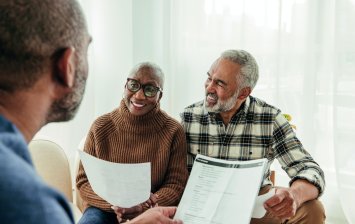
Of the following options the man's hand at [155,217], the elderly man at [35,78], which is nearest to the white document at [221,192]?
the man's hand at [155,217]

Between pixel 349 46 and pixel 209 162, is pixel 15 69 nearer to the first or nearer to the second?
pixel 209 162

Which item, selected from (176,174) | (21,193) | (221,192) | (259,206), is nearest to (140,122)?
(176,174)

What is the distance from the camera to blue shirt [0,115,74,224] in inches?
21.1

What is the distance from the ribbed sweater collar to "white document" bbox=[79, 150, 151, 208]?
1.14 feet

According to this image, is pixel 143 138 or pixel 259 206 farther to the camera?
pixel 143 138

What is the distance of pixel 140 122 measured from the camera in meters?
1.64

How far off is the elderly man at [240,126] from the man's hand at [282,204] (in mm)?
220

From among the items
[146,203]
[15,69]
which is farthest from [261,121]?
[15,69]

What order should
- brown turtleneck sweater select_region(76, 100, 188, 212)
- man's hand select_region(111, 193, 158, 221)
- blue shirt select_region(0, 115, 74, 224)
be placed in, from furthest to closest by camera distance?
1. brown turtleneck sweater select_region(76, 100, 188, 212)
2. man's hand select_region(111, 193, 158, 221)
3. blue shirt select_region(0, 115, 74, 224)

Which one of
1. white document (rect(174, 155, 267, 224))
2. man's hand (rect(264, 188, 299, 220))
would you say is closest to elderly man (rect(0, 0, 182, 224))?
white document (rect(174, 155, 267, 224))

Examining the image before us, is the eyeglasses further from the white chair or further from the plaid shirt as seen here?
the white chair

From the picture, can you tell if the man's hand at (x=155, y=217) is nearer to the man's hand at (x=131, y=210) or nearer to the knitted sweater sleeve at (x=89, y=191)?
the man's hand at (x=131, y=210)

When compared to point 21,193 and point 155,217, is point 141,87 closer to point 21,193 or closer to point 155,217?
point 155,217

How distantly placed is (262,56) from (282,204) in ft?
3.67
